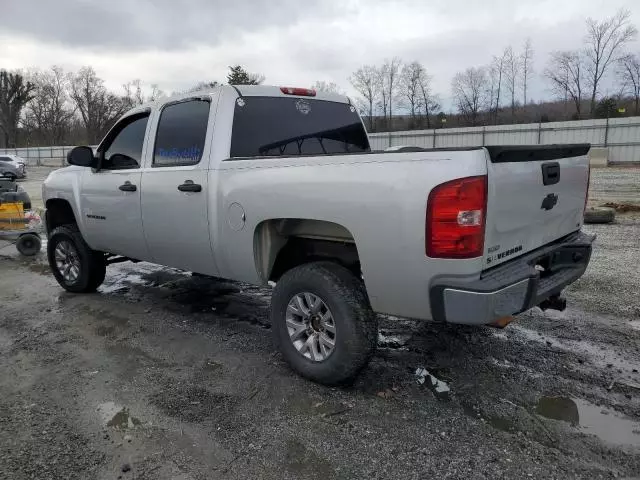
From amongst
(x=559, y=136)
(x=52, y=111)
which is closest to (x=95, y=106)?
(x=52, y=111)

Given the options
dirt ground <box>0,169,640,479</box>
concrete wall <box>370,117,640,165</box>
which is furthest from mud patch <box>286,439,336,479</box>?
concrete wall <box>370,117,640,165</box>

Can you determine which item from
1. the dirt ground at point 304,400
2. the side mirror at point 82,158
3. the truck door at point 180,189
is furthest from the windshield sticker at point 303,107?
the side mirror at point 82,158

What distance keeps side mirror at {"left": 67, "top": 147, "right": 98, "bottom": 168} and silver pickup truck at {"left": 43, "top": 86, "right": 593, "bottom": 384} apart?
0.8 inches

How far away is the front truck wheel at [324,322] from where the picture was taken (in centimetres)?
→ 335

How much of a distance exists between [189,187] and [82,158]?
6.17 ft

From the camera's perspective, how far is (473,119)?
200 feet

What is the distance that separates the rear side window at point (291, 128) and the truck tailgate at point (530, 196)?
71.8 inches

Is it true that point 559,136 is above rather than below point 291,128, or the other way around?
below

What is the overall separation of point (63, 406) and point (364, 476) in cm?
209

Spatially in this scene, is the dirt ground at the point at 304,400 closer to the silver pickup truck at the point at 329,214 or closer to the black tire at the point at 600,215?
the silver pickup truck at the point at 329,214

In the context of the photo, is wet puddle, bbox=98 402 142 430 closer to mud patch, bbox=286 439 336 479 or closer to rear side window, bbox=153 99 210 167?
mud patch, bbox=286 439 336 479

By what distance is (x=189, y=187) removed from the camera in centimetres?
419

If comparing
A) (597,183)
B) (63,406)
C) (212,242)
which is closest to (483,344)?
(212,242)

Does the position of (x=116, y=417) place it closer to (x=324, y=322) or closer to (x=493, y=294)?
Result: (x=324, y=322)
